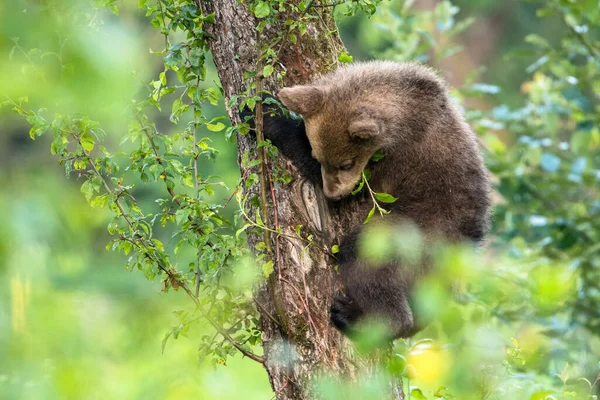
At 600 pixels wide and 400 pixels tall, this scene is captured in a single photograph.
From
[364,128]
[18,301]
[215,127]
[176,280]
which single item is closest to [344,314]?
[176,280]

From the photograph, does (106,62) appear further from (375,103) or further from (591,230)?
(591,230)

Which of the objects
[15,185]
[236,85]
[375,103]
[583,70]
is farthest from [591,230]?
[15,185]

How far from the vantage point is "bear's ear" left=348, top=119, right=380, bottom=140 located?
13.2 feet

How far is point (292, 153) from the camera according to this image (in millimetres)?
3760

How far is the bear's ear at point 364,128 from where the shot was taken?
4016 millimetres

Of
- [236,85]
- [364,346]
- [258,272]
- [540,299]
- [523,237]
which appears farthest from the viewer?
[523,237]

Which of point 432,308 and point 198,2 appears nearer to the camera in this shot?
point 432,308

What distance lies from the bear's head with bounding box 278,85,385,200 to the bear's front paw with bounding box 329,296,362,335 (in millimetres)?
789

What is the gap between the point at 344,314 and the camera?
3.25m

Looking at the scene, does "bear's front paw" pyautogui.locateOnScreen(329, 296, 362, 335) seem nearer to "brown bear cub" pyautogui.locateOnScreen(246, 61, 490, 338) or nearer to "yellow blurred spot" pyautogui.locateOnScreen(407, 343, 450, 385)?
"brown bear cub" pyautogui.locateOnScreen(246, 61, 490, 338)

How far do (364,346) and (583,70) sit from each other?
547cm

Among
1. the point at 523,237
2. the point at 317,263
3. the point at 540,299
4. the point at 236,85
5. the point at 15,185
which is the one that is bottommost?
the point at 540,299

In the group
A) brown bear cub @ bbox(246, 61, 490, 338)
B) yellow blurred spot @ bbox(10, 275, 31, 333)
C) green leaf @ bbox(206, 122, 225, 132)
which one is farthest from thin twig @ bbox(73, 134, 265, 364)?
yellow blurred spot @ bbox(10, 275, 31, 333)

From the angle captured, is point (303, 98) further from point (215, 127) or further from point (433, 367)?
point (433, 367)
